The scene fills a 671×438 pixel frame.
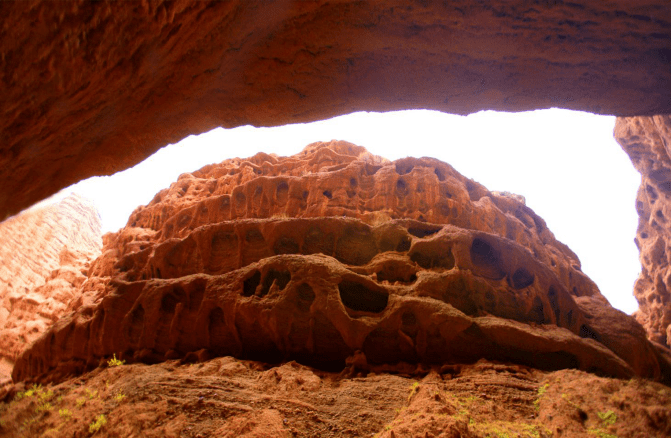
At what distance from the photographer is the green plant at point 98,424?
5.10m

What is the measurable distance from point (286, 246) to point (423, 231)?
4677 millimetres

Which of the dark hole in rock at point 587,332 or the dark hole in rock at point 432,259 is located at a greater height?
the dark hole in rock at point 432,259

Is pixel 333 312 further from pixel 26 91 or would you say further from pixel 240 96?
pixel 26 91

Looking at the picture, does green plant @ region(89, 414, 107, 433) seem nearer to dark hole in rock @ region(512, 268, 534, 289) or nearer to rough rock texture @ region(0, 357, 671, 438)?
rough rock texture @ region(0, 357, 671, 438)

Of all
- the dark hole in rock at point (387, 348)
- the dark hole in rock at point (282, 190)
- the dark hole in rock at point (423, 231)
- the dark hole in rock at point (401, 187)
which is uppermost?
the dark hole in rock at point (401, 187)

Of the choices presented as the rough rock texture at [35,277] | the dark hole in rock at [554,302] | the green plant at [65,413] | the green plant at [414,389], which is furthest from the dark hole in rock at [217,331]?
the rough rock texture at [35,277]

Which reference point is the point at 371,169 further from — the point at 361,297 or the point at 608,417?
the point at 608,417

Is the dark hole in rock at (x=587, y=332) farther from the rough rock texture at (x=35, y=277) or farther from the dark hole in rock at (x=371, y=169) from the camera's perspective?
the rough rock texture at (x=35, y=277)

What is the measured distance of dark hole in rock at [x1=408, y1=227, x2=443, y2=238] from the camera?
11741mm

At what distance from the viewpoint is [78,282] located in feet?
71.1

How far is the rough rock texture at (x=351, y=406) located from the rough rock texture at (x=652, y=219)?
14.9 m

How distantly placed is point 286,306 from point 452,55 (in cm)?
617

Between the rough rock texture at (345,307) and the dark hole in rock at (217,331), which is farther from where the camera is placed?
the dark hole in rock at (217,331)

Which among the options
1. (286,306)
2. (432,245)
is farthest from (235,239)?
(432,245)
